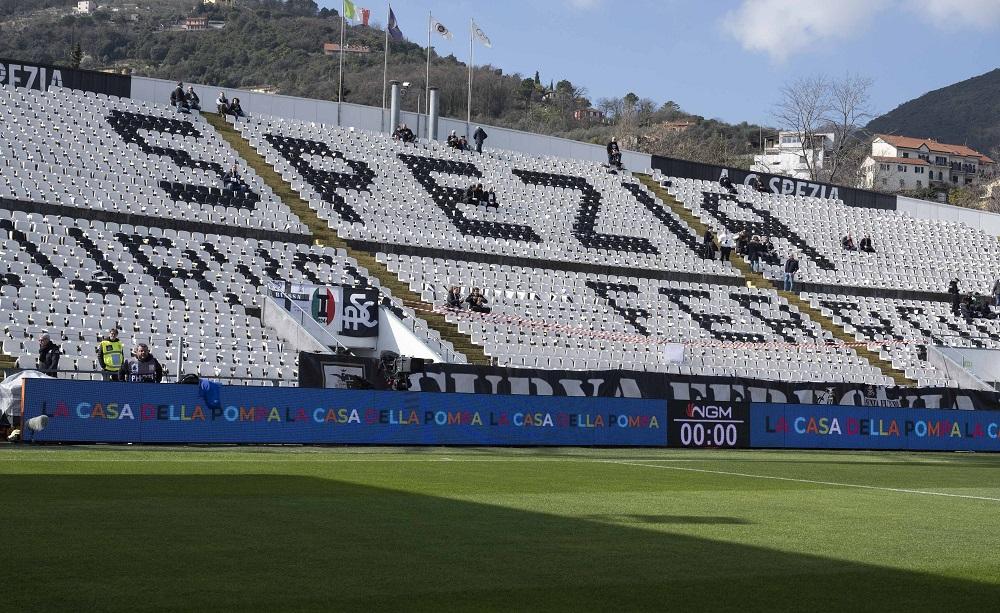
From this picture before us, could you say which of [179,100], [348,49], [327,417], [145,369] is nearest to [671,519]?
[327,417]

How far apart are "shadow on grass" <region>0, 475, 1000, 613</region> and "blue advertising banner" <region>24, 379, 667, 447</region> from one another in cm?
1101

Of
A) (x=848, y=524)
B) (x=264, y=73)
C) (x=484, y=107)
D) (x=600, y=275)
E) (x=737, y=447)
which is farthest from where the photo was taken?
(x=264, y=73)

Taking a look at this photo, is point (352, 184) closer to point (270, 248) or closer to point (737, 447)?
point (270, 248)

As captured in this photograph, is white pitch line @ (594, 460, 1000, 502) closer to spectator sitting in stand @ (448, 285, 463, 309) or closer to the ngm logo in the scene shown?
the ngm logo

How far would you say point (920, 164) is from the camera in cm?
16475

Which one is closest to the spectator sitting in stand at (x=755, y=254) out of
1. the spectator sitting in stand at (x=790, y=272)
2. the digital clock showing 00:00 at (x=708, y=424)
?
the spectator sitting in stand at (x=790, y=272)

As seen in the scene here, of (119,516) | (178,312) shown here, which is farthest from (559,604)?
(178,312)

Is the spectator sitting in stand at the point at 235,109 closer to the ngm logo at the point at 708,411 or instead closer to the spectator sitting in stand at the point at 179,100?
the spectator sitting in stand at the point at 179,100

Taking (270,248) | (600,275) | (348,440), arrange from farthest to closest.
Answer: (600,275), (270,248), (348,440)

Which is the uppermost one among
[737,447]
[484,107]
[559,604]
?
[484,107]

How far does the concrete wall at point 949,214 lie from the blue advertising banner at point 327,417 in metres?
41.0

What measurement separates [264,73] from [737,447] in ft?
546

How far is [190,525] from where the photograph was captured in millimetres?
10633

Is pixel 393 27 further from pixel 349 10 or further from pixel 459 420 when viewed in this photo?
pixel 459 420
